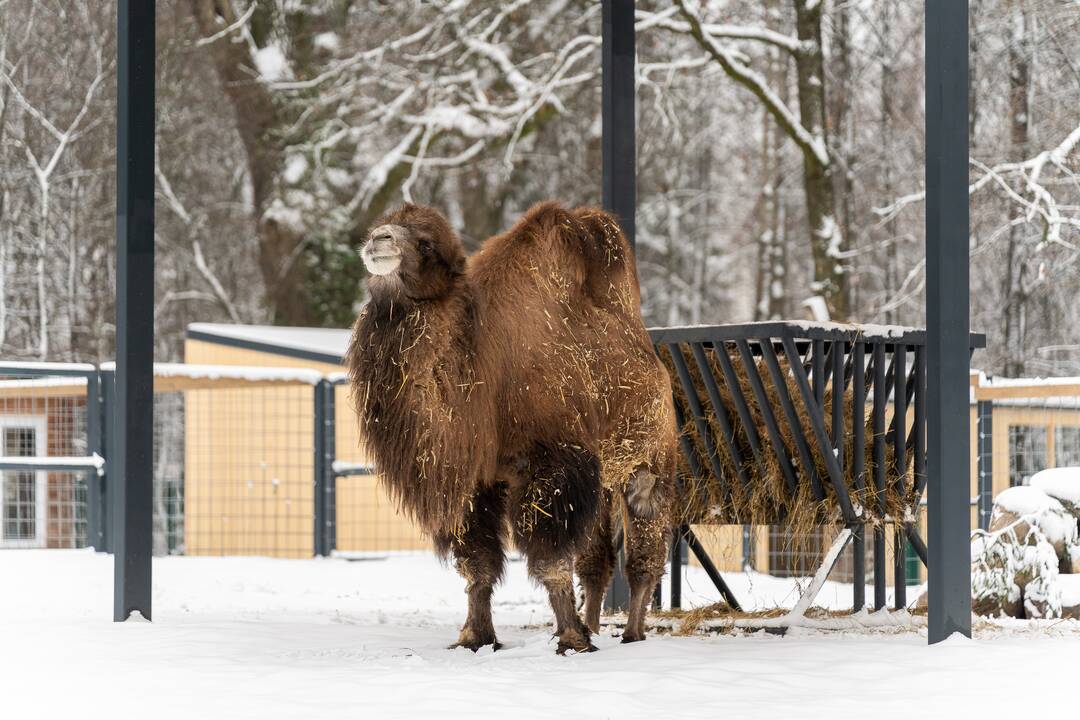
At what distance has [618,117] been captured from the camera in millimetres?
8438

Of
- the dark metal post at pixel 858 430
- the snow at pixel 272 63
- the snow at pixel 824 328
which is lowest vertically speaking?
the dark metal post at pixel 858 430

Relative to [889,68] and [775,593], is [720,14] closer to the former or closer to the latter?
[889,68]

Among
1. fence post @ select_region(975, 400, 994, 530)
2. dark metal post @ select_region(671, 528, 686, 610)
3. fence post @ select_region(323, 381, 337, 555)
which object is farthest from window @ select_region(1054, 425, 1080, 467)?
dark metal post @ select_region(671, 528, 686, 610)

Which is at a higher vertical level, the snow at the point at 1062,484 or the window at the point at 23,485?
the snow at the point at 1062,484

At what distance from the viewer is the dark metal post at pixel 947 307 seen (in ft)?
20.7

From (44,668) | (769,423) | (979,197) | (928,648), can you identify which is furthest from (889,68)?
(44,668)

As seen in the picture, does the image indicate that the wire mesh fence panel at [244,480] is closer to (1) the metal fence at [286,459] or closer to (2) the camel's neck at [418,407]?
(1) the metal fence at [286,459]

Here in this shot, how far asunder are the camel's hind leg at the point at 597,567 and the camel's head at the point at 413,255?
158 centimetres

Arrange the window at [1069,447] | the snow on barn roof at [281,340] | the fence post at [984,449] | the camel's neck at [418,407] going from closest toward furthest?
the camel's neck at [418,407] → the fence post at [984,449] → the snow on barn roof at [281,340] → the window at [1069,447]

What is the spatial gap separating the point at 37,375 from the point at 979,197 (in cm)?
1180

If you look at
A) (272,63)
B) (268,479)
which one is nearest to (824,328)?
(268,479)

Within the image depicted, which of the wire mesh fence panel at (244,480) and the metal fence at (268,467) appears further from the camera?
the wire mesh fence panel at (244,480)

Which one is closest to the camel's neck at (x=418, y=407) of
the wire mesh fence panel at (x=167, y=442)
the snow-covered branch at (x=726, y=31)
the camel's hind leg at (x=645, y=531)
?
the camel's hind leg at (x=645, y=531)

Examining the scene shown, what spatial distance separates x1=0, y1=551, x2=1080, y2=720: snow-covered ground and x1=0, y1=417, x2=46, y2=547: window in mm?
9929
